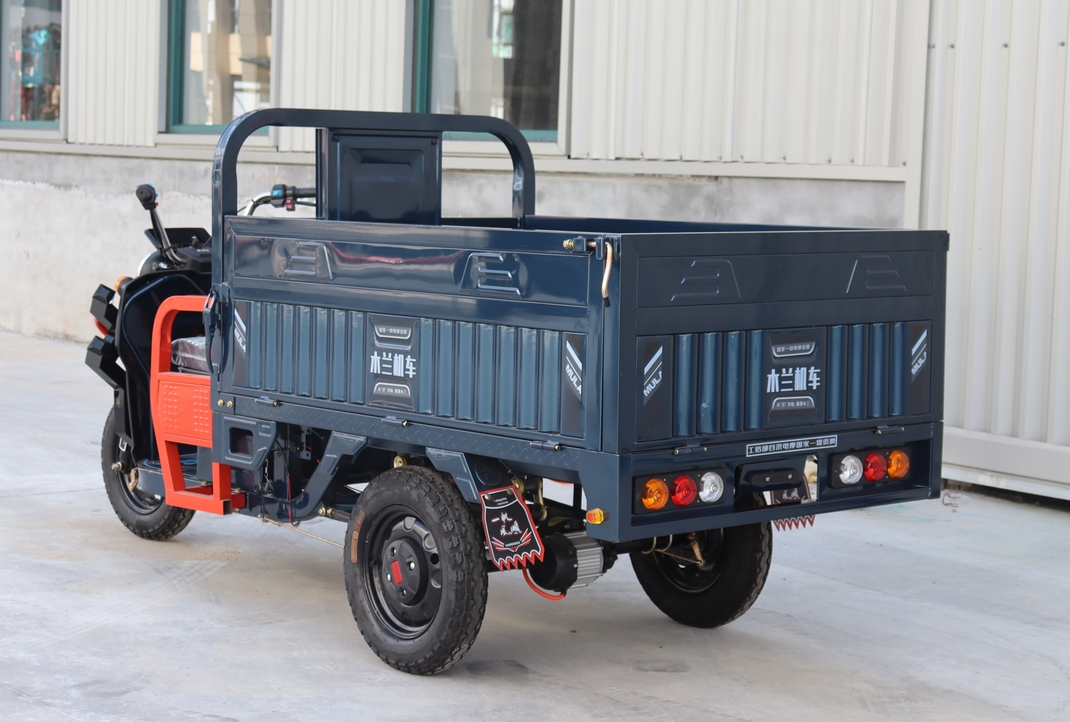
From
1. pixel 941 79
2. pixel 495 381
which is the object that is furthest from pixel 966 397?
pixel 495 381

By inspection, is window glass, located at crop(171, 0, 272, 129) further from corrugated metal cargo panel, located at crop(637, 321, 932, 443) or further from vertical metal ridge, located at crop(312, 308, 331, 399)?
corrugated metal cargo panel, located at crop(637, 321, 932, 443)

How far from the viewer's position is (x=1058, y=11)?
26.4 ft

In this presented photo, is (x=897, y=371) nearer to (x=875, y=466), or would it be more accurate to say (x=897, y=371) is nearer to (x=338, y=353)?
(x=875, y=466)

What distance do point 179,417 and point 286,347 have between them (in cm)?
101

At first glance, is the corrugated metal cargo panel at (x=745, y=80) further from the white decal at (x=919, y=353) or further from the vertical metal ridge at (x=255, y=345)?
the vertical metal ridge at (x=255, y=345)

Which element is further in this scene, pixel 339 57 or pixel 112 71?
pixel 112 71

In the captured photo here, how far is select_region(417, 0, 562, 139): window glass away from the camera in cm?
1132

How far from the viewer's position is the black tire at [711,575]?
5742mm

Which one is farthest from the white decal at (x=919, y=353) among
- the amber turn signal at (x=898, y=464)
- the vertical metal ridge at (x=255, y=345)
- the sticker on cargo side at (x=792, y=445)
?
the vertical metal ridge at (x=255, y=345)

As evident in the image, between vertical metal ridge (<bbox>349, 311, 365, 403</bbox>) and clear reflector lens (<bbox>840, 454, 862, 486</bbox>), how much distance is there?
178 centimetres

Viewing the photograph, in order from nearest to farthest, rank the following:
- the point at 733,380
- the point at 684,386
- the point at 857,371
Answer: the point at 684,386
the point at 733,380
the point at 857,371

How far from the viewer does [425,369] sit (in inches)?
203

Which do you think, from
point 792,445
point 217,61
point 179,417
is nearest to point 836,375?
point 792,445

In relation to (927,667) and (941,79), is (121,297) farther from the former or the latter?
(941,79)
